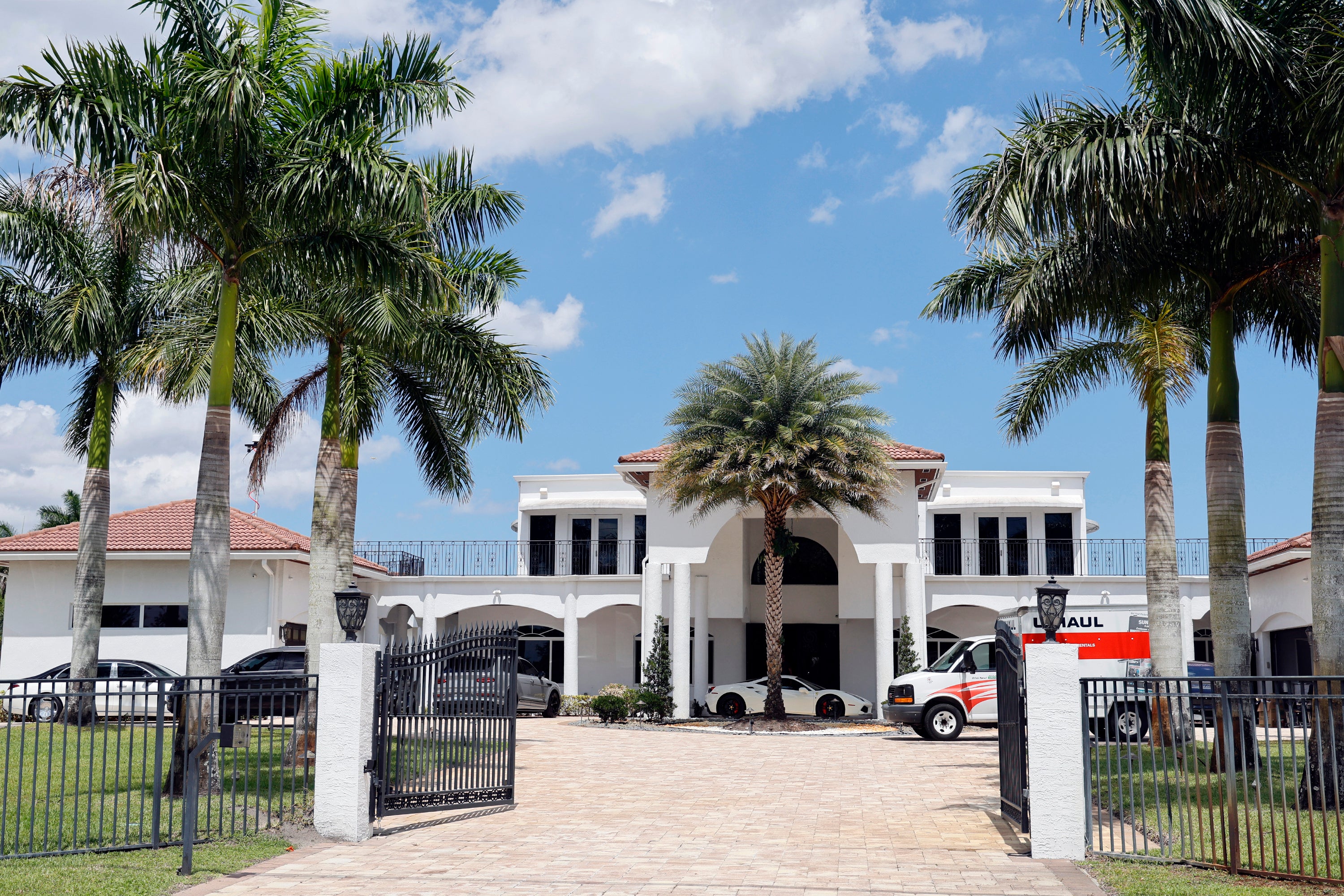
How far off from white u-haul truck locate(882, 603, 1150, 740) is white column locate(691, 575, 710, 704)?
869 centimetres

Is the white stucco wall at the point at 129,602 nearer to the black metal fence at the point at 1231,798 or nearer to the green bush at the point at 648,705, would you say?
the green bush at the point at 648,705

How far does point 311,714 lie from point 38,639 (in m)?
17.6

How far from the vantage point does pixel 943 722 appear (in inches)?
869

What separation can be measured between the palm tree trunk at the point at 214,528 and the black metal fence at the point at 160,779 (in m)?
0.32

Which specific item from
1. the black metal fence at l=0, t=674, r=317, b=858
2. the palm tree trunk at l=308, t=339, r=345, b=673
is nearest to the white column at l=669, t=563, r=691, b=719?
the palm tree trunk at l=308, t=339, r=345, b=673

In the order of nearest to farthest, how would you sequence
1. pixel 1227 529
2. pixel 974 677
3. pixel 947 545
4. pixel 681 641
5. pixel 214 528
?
pixel 214 528 → pixel 1227 529 → pixel 974 677 → pixel 681 641 → pixel 947 545

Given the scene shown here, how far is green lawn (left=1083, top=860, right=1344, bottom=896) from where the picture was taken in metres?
7.70

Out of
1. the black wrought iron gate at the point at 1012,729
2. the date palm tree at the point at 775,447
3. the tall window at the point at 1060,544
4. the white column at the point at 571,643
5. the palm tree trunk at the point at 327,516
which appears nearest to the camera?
the black wrought iron gate at the point at 1012,729

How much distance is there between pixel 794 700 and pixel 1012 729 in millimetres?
18498

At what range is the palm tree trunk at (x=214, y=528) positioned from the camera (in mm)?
12172

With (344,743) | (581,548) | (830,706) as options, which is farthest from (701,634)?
(344,743)

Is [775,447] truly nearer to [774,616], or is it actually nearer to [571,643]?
[774,616]

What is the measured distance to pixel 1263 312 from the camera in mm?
16047

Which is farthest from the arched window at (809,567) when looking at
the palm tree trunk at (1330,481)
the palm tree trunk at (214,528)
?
the palm tree trunk at (214,528)
